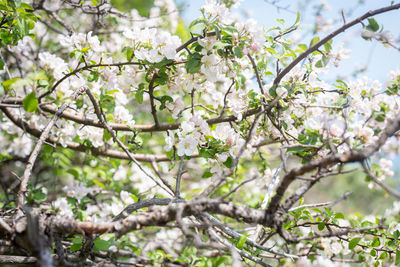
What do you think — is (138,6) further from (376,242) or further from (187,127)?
(376,242)

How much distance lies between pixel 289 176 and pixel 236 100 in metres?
0.82

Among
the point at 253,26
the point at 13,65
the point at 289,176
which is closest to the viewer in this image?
the point at 289,176

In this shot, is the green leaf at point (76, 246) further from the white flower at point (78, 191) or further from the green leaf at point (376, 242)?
the green leaf at point (376, 242)

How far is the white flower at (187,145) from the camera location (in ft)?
4.49

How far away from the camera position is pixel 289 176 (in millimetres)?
945

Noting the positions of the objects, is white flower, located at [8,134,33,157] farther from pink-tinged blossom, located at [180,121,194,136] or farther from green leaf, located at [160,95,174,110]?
pink-tinged blossom, located at [180,121,194,136]

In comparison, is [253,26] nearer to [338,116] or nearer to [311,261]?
[338,116]

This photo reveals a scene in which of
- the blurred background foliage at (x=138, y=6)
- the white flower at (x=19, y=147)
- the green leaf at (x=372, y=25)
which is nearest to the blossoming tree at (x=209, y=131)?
the green leaf at (x=372, y=25)

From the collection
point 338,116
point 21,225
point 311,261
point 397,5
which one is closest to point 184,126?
point 21,225

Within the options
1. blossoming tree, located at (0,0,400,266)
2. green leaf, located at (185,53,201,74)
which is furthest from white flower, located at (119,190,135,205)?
green leaf, located at (185,53,201,74)

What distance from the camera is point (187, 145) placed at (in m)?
1.39

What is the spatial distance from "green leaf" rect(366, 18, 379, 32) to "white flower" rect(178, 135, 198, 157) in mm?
A: 817

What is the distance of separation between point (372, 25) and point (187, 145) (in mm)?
871

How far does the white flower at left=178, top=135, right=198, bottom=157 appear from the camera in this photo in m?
1.37
